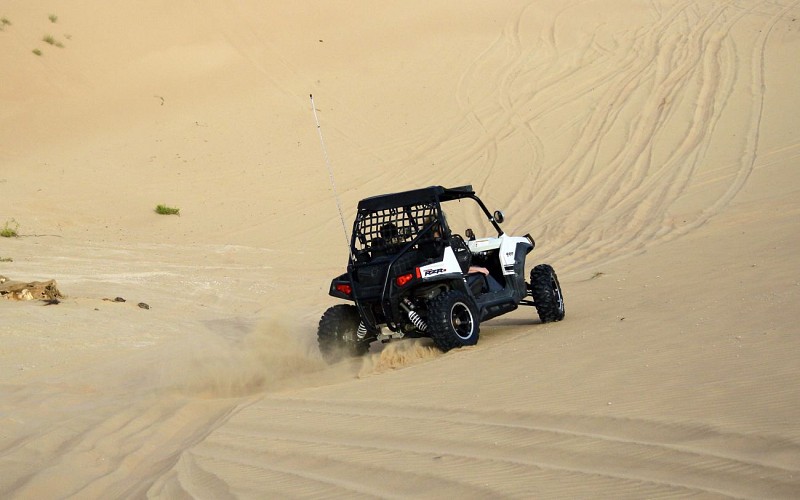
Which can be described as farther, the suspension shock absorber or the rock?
the rock

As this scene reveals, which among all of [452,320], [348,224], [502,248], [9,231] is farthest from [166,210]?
[452,320]

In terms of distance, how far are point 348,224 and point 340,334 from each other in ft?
34.6

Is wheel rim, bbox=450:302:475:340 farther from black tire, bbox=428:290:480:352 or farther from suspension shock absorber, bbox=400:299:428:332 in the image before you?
suspension shock absorber, bbox=400:299:428:332

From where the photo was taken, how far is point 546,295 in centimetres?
979

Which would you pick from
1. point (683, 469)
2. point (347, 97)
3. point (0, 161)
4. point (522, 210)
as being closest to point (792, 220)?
point (522, 210)

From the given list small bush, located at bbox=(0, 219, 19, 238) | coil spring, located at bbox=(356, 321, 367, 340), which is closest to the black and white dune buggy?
coil spring, located at bbox=(356, 321, 367, 340)

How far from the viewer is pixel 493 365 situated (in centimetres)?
750

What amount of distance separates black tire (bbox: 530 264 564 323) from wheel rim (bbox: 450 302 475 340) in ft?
4.20

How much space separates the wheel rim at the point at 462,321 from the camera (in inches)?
344

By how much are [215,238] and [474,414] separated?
46.3 feet

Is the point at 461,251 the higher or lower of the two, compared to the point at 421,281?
higher

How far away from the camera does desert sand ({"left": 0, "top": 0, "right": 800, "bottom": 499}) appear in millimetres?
5344

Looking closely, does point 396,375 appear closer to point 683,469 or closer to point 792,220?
point 683,469

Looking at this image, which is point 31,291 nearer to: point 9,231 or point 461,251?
point 9,231
